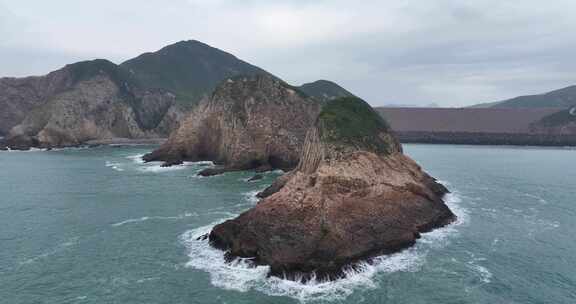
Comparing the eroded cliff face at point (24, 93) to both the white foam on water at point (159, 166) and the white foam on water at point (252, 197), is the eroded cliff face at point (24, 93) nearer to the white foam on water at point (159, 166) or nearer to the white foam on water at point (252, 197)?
the white foam on water at point (159, 166)

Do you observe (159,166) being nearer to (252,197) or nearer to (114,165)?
(114,165)

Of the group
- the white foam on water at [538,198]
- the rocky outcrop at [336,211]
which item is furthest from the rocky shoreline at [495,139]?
the rocky outcrop at [336,211]

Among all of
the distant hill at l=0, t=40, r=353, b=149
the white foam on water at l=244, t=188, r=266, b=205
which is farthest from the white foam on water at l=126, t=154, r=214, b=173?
the distant hill at l=0, t=40, r=353, b=149

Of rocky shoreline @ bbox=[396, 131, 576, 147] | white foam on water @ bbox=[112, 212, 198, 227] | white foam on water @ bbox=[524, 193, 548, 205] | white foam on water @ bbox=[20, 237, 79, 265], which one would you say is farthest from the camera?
rocky shoreline @ bbox=[396, 131, 576, 147]

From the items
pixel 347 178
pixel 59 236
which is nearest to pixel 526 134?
pixel 347 178

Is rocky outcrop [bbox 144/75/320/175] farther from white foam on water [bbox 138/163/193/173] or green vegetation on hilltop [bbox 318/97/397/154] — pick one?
green vegetation on hilltop [bbox 318/97/397/154]

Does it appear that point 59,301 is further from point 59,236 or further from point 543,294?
point 543,294
